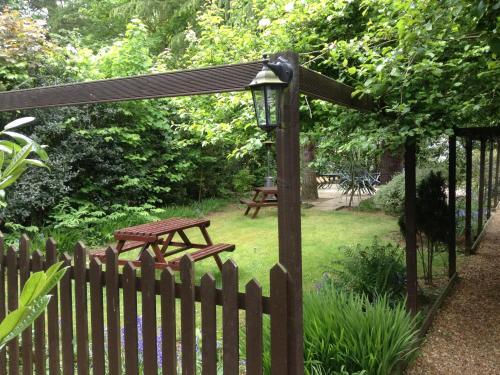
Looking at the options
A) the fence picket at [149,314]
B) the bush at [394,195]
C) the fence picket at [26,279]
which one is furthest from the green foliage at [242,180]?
the fence picket at [149,314]

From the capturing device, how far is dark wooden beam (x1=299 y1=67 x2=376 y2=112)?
219 centimetres

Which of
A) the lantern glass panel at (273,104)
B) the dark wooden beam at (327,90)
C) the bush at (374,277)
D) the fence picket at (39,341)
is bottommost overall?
the bush at (374,277)

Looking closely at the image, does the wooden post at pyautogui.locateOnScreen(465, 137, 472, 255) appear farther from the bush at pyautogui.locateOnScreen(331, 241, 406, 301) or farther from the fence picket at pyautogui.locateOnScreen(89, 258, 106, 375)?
the fence picket at pyautogui.locateOnScreen(89, 258, 106, 375)

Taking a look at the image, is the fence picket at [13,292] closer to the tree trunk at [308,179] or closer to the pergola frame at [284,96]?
the pergola frame at [284,96]

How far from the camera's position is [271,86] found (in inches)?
75.7

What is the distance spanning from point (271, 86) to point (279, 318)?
97 centimetres

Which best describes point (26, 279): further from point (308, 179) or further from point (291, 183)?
point (308, 179)

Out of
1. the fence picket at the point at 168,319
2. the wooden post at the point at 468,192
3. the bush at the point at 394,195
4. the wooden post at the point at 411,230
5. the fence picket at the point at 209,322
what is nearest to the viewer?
the fence picket at the point at 209,322

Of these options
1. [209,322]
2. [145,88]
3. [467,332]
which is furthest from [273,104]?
[467,332]

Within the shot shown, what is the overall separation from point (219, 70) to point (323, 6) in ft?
9.44

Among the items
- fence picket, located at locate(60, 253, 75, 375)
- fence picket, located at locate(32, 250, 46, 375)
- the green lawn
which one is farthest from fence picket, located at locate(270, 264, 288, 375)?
the green lawn

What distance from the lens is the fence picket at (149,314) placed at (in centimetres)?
219

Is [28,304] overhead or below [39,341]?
overhead

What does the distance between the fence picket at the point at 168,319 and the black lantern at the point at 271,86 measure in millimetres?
862
